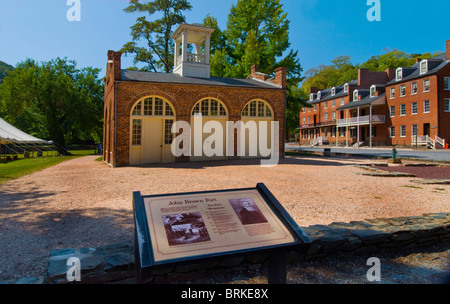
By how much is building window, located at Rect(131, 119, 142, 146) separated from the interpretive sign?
14.8m

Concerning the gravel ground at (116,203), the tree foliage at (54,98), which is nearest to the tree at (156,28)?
the tree foliage at (54,98)

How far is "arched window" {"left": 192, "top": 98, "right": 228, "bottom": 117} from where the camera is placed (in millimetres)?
18578

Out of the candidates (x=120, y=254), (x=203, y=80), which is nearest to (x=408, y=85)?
(x=203, y=80)

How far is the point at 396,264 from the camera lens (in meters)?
4.09

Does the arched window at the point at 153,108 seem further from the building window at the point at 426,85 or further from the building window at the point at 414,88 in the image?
the building window at the point at 414,88

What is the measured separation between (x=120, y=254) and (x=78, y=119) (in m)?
34.4

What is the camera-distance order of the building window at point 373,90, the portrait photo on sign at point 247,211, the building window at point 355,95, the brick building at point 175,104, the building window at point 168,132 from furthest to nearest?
the building window at point 355,95 → the building window at point 373,90 → the building window at point 168,132 → the brick building at point 175,104 → the portrait photo on sign at point 247,211

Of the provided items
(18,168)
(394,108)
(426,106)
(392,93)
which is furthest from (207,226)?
(392,93)

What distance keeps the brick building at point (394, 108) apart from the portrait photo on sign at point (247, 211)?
3151 centimetres

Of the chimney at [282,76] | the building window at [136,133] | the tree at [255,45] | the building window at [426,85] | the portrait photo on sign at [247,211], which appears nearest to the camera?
the portrait photo on sign at [247,211]

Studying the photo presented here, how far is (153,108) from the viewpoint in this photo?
17266mm

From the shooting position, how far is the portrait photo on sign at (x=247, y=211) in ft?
9.72
